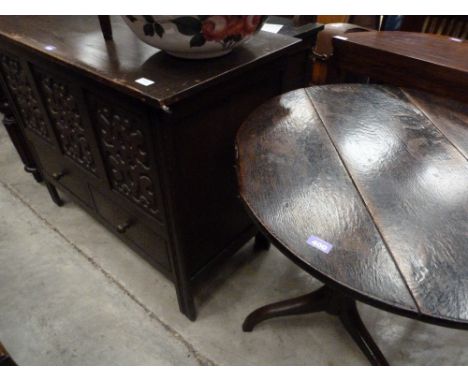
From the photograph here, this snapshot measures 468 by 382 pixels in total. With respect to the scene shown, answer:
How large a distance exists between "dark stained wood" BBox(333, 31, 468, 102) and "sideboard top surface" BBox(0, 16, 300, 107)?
22.9 inches

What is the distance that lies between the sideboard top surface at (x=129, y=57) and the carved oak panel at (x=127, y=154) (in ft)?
0.34

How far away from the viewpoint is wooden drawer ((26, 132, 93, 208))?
51.1 inches

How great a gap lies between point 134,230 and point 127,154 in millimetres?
349

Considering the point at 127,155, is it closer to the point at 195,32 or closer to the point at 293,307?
the point at 195,32

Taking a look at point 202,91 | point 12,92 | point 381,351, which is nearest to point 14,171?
point 12,92

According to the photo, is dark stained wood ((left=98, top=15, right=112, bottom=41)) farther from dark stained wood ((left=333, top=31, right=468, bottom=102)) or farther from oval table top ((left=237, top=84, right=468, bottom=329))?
dark stained wood ((left=333, top=31, right=468, bottom=102))

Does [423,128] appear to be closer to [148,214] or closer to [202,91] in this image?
[202,91]

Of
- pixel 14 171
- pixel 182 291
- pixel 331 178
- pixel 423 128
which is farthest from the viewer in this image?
pixel 14 171

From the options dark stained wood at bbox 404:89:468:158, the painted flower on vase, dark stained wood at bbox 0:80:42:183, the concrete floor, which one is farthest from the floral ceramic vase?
dark stained wood at bbox 0:80:42:183

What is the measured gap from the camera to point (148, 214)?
101 centimetres

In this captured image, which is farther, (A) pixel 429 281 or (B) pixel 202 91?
(B) pixel 202 91

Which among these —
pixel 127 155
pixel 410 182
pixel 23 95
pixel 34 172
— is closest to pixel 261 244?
pixel 127 155

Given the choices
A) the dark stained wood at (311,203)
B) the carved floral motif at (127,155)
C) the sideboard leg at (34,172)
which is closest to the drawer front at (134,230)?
the carved floral motif at (127,155)

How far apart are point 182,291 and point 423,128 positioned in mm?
852
